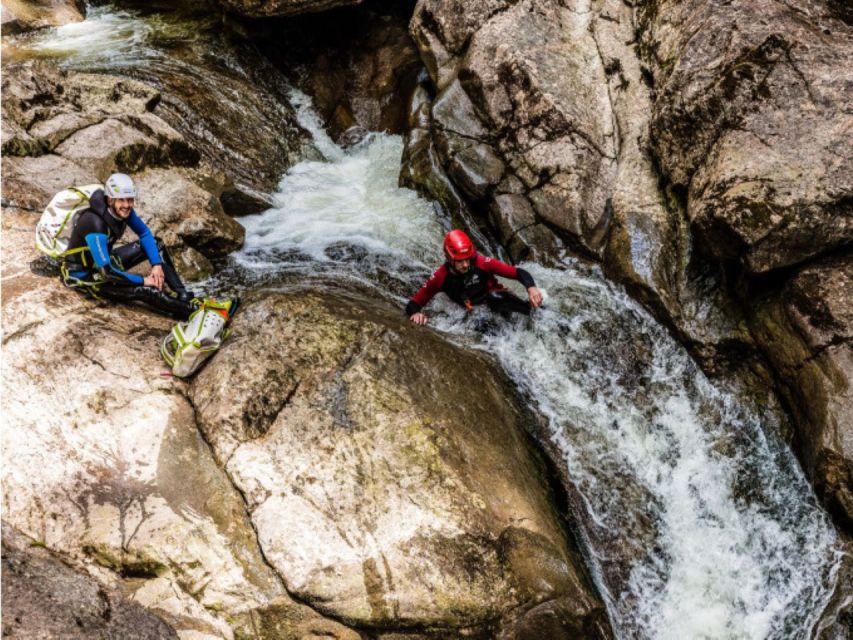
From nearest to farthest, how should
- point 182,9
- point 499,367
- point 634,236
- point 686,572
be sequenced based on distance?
1. point 686,572
2. point 499,367
3. point 634,236
4. point 182,9

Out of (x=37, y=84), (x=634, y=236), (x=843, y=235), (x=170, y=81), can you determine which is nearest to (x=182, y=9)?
(x=170, y=81)

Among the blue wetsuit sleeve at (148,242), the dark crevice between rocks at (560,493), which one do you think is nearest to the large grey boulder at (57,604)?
the blue wetsuit sleeve at (148,242)

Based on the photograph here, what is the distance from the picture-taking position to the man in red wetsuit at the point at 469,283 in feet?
26.1

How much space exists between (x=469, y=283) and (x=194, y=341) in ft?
13.5

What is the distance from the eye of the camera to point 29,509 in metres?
5.48

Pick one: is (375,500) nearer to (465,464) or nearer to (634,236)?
(465,464)

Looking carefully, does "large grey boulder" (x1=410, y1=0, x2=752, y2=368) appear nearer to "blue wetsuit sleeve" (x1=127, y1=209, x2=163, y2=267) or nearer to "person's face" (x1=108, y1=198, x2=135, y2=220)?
"blue wetsuit sleeve" (x1=127, y1=209, x2=163, y2=267)

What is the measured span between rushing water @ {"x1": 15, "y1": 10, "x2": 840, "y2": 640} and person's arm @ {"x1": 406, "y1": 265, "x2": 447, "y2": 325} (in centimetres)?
56

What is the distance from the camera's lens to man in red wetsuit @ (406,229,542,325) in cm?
794

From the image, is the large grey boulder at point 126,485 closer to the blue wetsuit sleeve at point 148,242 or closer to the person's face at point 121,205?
the blue wetsuit sleeve at point 148,242

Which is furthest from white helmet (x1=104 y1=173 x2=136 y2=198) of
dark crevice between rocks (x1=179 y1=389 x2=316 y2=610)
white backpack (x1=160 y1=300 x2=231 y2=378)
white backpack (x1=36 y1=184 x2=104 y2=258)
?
dark crevice between rocks (x1=179 y1=389 x2=316 y2=610)

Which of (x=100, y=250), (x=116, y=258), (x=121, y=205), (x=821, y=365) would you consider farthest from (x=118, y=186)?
(x=821, y=365)

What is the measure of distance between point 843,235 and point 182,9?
17570 mm

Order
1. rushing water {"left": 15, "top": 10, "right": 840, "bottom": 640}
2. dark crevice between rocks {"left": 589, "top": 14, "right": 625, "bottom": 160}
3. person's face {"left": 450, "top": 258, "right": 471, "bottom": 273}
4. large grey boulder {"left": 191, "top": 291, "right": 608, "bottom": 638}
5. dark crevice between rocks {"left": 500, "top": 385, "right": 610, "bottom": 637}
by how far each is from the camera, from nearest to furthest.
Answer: large grey boulder {"left": 191, "top": 291, "right": 608, "bottom": 638}
dark crevice between rocks {"left": 500, "top": 385, "right": 610, "bottom": 637}
rushing water {"left": 15, "top": 10, "right": 840, "bottom": 640}
person's face {"left": 450, "top": 258, "right": 471, "bottom": 273}
dark crevice between rocks {"left": 589, "top": 14, "right": 625, "bottom": 160}
